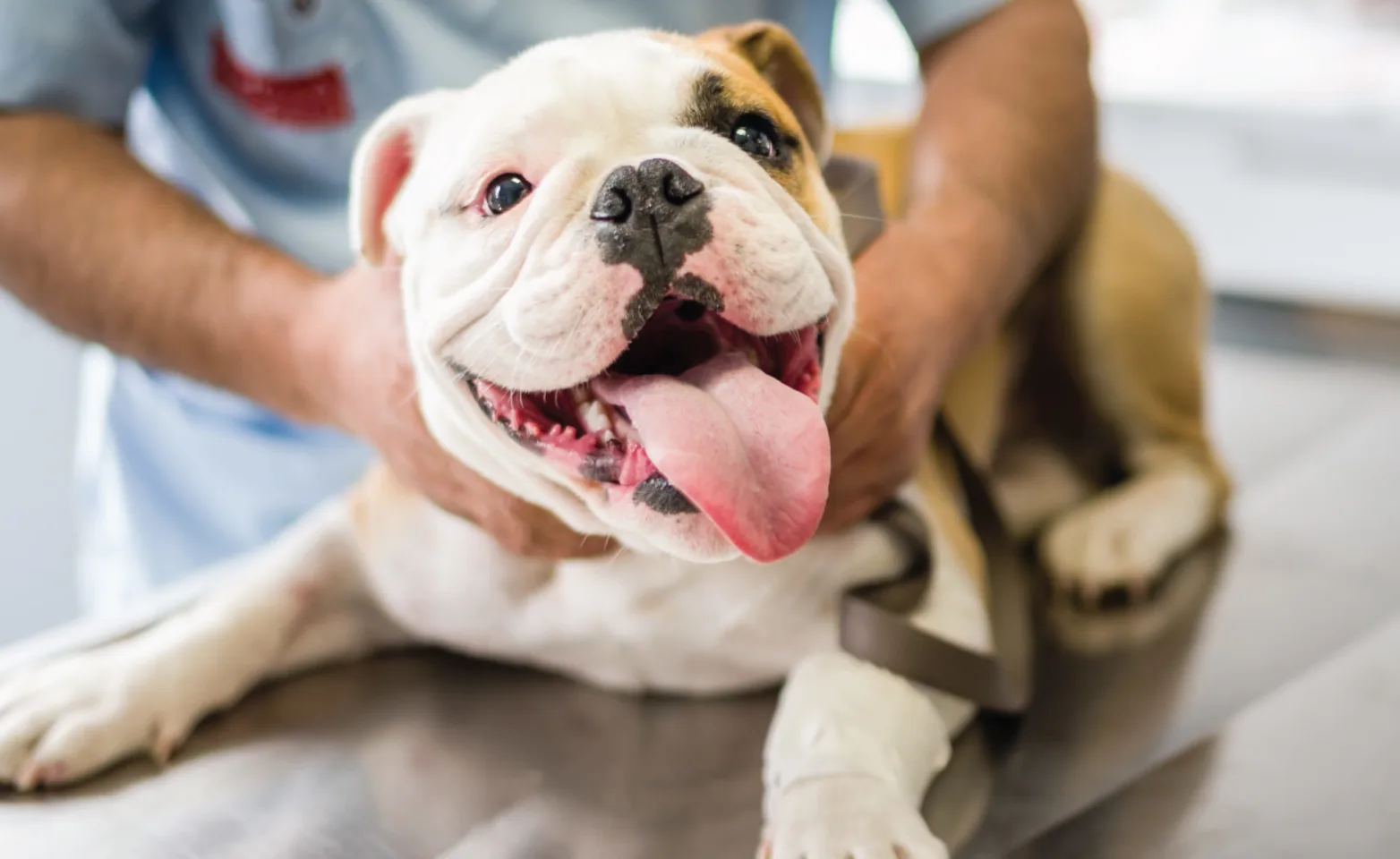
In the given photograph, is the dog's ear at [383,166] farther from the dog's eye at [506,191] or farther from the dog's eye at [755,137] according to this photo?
the dog's eye at [755,137]

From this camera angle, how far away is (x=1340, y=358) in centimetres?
221

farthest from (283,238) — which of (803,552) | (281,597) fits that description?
(803,552)

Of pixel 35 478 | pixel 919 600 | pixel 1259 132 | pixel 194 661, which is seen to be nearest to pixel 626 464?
pixel 919 600

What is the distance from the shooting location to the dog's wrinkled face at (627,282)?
841 mm

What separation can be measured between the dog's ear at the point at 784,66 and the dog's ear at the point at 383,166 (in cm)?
24

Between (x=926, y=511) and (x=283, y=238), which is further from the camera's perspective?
(x=283, y=238)

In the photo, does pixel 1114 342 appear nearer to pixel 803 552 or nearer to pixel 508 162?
pixel 803 552

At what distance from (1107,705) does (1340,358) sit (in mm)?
1301

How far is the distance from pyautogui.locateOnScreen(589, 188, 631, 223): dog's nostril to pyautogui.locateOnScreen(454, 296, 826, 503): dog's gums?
0.20 ft

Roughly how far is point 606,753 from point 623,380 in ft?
1.21

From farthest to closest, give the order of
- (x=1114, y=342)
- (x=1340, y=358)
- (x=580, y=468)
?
(x=1340, y=358) → (x=1114, y=342) → (x=580, y=468)

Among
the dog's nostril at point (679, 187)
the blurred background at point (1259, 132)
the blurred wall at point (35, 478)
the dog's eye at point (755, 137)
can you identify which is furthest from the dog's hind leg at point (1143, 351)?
the blurred wall at point (35, 478)

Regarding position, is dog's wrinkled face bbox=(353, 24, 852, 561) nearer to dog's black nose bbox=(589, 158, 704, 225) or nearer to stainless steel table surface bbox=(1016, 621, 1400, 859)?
dog's black nose bbox=(589, 158, 704, 225)

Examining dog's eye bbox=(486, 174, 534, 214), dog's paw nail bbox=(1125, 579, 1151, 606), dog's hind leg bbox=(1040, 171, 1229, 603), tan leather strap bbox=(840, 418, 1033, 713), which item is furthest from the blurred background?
dog's eye bbox=(486, 174, 534, 214)
